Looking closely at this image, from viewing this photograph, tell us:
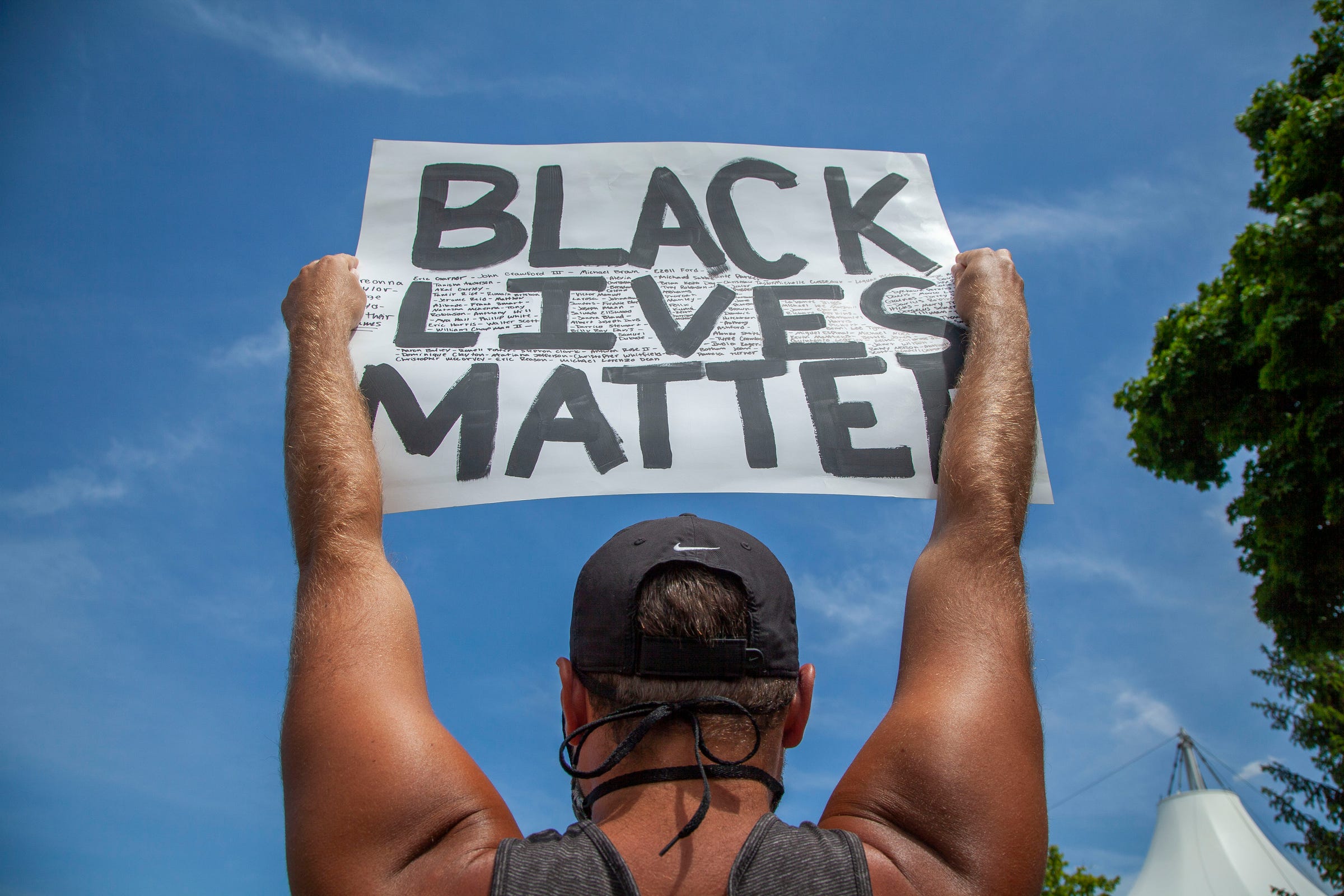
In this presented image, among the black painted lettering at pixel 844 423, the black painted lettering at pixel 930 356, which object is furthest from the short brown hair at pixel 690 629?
the black painted lettering at pixel 930 356

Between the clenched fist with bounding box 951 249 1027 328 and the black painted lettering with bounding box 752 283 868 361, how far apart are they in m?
0.37

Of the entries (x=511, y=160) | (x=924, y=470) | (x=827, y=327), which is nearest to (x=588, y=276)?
(x=511, y=160)

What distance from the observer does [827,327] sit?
2684 millimetres

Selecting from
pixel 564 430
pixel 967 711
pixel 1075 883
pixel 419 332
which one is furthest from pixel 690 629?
pixel 1075 883

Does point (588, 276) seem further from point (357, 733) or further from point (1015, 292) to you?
point (357, 733)

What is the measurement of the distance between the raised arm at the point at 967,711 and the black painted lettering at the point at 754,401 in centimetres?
49

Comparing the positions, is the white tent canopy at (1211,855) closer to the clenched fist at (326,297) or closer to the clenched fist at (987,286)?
the clenched fist at (987,286)

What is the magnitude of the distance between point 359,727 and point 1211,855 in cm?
2625

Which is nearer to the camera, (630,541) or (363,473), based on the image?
(630,541)

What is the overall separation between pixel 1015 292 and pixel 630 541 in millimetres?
1587

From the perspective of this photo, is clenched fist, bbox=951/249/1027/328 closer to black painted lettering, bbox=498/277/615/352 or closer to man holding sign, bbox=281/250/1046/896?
man holding sign, bbox=281/250/1046/896

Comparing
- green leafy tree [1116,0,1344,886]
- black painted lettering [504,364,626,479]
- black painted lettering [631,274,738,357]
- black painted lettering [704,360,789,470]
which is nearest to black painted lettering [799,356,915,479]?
black painted lettering [704,360,789,470]

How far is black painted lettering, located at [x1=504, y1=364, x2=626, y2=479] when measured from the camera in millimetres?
2381

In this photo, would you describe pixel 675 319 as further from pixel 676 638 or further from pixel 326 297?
pixel 676 638
